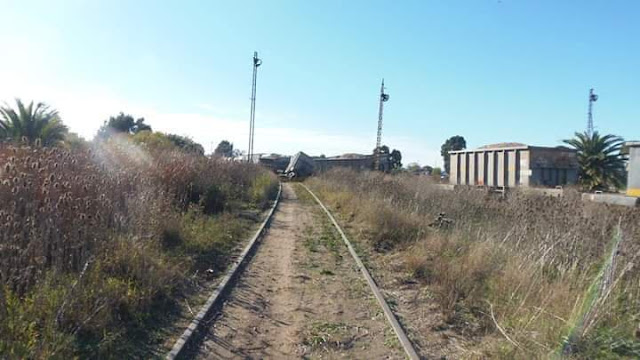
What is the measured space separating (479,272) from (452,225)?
13.6 feet

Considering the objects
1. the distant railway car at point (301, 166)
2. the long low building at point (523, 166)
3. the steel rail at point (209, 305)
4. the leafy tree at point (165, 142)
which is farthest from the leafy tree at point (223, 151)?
the steel rail at point (209, 305)

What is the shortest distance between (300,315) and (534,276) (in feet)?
10.8

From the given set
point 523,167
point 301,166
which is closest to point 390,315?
point 523,167

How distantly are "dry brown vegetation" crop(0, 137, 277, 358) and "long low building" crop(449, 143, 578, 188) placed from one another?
15.2 meters

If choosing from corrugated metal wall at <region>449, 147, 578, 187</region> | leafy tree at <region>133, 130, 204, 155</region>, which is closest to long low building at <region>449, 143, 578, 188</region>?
corrugated metal wall at <region>449, 147, 578, 187</region>

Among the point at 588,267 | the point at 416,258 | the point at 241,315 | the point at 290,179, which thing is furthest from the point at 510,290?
the point at 290,179

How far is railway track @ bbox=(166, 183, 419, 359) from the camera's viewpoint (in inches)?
210

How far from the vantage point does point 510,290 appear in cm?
670

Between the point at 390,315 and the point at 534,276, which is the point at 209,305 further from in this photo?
the point at 534,276

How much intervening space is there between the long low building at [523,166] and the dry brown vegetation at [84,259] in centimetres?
1517

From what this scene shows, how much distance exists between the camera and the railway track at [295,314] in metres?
5.34

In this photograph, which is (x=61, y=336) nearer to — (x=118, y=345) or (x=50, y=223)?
(x=118, y=345)

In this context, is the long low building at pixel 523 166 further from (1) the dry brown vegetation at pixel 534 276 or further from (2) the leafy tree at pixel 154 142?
(2) the leafy tree at pixel 154 142

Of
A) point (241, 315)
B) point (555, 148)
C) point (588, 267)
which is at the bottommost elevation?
point (241, 315)
